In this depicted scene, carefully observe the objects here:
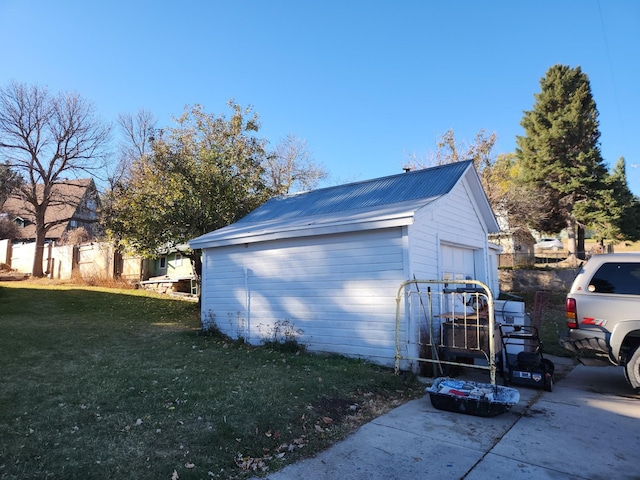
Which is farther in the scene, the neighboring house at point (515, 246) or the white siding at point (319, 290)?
the neighboring house at point (515, 246)

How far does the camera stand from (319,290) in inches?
313

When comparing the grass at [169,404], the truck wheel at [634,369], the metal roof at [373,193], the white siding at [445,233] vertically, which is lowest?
the grass at [169,404]

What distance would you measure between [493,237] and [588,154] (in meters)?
6.59

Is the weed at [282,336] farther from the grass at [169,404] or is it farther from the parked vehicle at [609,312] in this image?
the parked vehicle at [609,312]

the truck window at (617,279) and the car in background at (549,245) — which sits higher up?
the car in background at (549,245)

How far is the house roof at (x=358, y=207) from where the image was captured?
743 centimetres

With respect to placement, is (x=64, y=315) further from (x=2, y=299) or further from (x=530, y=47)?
(x=530, y=47)

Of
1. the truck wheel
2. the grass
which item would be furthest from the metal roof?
the truck wheel

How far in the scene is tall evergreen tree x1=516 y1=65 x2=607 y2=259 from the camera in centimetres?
2105

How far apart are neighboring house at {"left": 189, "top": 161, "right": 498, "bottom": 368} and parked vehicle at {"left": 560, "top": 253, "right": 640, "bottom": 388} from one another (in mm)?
2520

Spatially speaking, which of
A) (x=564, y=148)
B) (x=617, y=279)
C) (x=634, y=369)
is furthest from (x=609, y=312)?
(x=564, y=148)

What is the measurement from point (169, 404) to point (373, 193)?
22.4ft

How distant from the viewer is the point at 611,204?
20203 mm

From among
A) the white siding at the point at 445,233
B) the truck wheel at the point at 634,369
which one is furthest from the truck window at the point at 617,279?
the white siding at the point at 445,233
